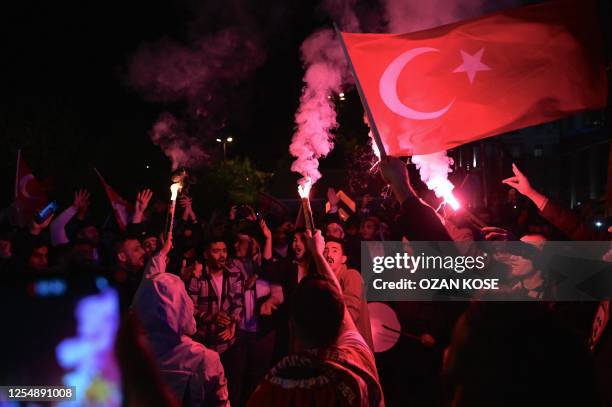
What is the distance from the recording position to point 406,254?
6781 mm

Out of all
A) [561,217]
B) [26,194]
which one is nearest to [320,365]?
[561,217]

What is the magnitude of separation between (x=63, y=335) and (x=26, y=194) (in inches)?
406

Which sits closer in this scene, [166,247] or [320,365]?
[320,365]

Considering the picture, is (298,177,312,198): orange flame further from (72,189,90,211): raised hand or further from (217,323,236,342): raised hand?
(72,189,90,211): raised hand

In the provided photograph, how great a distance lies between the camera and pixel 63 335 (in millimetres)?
1599

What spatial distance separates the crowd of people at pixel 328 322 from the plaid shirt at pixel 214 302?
0.04 feet

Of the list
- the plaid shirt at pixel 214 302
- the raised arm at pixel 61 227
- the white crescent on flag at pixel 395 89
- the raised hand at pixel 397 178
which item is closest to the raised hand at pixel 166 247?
the plaid shirt at pixel 214 302

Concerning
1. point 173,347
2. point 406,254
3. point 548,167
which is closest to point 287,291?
point 406,254

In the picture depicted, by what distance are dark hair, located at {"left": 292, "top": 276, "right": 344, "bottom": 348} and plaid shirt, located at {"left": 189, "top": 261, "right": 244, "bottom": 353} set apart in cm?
321

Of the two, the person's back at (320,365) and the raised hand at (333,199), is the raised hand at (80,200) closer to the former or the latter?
the raised hand at (333,199)

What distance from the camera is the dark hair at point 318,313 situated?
2535 millimetres

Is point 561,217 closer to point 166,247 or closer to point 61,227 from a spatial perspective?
point 166,247

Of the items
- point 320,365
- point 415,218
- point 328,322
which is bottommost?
point 320,365

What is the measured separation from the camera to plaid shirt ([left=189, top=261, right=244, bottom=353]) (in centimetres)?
568
